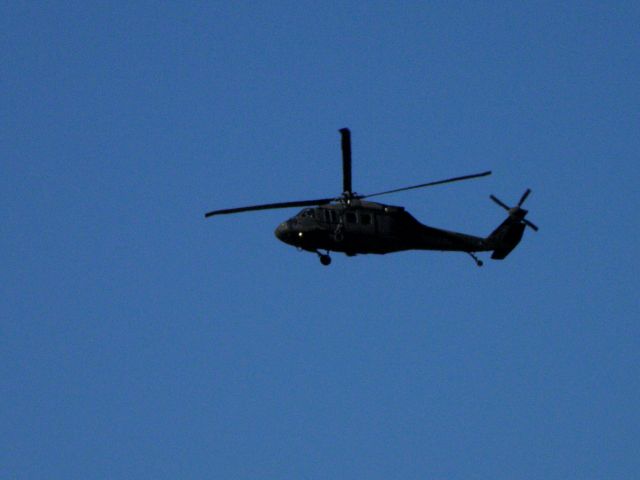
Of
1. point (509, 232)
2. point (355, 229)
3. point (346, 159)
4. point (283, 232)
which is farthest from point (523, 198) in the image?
point (283, 232)

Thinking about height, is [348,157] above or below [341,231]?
above

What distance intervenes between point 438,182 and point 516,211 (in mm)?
10664

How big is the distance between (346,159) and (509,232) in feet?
35.9

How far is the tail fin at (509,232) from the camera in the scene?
61719 millimetres

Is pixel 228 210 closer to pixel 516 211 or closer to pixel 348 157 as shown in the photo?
pixel 348 157

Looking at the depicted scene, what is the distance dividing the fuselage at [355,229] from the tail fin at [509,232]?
16.5ft

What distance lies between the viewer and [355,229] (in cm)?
5703

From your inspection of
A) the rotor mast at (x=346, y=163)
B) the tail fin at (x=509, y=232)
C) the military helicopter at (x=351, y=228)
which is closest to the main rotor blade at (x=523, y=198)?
the tail fin at (x=509, y=232)

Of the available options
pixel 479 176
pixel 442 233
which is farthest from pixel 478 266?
pixel 479 176

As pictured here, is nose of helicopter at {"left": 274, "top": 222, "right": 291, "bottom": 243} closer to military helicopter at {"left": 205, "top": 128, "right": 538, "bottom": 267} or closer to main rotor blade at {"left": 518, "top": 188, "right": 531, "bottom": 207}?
military helicopter at {"left": 205, "top": 128, "right": 538, "bottom": 267}

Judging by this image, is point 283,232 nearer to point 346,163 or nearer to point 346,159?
point 346,163

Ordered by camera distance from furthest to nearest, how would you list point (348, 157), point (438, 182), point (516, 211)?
1. point (516, 211)
2. point (348, 157)
3. point (438, 182)

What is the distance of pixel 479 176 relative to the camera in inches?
2116

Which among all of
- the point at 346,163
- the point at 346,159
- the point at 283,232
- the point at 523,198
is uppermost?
the point at 346,159
